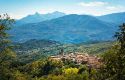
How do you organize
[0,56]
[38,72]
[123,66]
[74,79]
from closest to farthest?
[0,56] → [123,66] → [74,79] → [38,72]

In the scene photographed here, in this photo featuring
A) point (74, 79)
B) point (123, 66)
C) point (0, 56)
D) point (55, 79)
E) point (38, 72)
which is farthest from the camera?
point (38, 72)

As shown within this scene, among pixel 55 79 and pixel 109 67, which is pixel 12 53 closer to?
pixel 109 67

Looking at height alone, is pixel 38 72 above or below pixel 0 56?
below

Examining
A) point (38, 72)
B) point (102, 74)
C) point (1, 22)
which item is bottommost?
point (38, 72)

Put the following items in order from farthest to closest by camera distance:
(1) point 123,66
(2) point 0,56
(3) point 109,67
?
(3) point 109,67 → (1) point 123,66 → (2) point 0,56

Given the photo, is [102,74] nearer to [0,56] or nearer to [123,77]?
[123,77]

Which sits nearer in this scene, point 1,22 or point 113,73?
point 1,22

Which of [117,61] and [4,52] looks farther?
[117,61]

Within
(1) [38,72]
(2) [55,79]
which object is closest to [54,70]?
(1) [38,72]

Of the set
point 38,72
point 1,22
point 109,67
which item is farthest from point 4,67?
point 38,72
